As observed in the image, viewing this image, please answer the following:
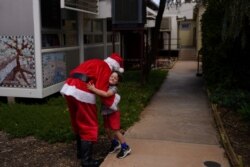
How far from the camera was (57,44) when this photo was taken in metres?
9.32

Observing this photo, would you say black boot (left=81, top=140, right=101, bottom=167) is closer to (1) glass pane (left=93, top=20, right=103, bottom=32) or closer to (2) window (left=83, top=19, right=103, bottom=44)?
(2) window (left=83, top=19, right=103, bottom=44)

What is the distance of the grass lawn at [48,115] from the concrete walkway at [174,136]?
254 mm

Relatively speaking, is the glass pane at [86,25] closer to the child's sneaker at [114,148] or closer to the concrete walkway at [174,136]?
the concrete walkway at [174,136]

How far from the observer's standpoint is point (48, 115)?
7.35m

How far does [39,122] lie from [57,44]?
2.90m

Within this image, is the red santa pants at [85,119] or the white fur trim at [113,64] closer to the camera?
the red santa pants at [85,119]

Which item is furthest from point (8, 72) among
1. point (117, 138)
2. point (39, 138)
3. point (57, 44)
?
point (117, 138)

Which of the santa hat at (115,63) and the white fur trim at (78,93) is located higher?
the santa hat at (115,63)

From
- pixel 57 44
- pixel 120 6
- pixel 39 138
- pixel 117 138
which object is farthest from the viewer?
pixel 120 6

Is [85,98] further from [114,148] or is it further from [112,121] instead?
[114,148]

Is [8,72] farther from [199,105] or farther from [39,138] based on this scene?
[199,105]

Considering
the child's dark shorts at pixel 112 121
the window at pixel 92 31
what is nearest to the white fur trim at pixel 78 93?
the child's dark shorts at pixel 112 121

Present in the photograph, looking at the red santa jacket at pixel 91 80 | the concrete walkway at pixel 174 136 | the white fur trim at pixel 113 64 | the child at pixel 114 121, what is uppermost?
the white fur trim at pixel 113 64

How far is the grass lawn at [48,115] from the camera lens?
6402 millimetres
